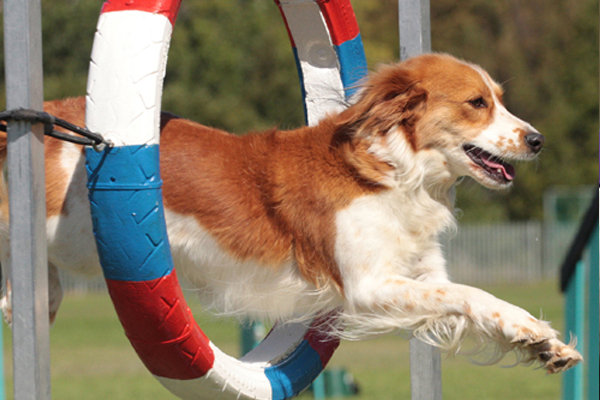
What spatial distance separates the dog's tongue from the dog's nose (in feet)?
0.54

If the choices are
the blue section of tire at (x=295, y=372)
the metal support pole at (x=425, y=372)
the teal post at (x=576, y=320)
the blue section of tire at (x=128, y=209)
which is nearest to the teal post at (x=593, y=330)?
the teal post at (x=576, y=320)

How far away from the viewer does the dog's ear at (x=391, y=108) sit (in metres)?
3.66

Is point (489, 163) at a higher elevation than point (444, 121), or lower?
lower

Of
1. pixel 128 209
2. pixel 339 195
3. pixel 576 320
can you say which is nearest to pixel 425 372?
pixel 339 195

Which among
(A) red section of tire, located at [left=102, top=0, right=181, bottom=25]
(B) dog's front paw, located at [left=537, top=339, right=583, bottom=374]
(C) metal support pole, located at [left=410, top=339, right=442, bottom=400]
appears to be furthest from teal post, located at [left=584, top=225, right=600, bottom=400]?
(A) red section of tire, located at [left=102, top=0, right=181, bottom=25]

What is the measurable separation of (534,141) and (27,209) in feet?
7.40

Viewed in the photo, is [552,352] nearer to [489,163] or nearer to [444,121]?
[489,163]

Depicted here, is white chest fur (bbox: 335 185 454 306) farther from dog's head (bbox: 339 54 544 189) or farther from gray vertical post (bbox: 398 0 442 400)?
gray vertical post (bbox: 398 0 442 400)

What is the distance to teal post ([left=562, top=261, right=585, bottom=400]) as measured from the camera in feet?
20.2

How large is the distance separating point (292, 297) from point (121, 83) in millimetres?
1389

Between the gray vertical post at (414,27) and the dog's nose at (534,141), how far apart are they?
88 cm

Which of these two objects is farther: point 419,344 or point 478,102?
point 419,344

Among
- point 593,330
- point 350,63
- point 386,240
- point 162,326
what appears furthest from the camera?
point 593,330

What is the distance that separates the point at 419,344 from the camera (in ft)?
13.6
